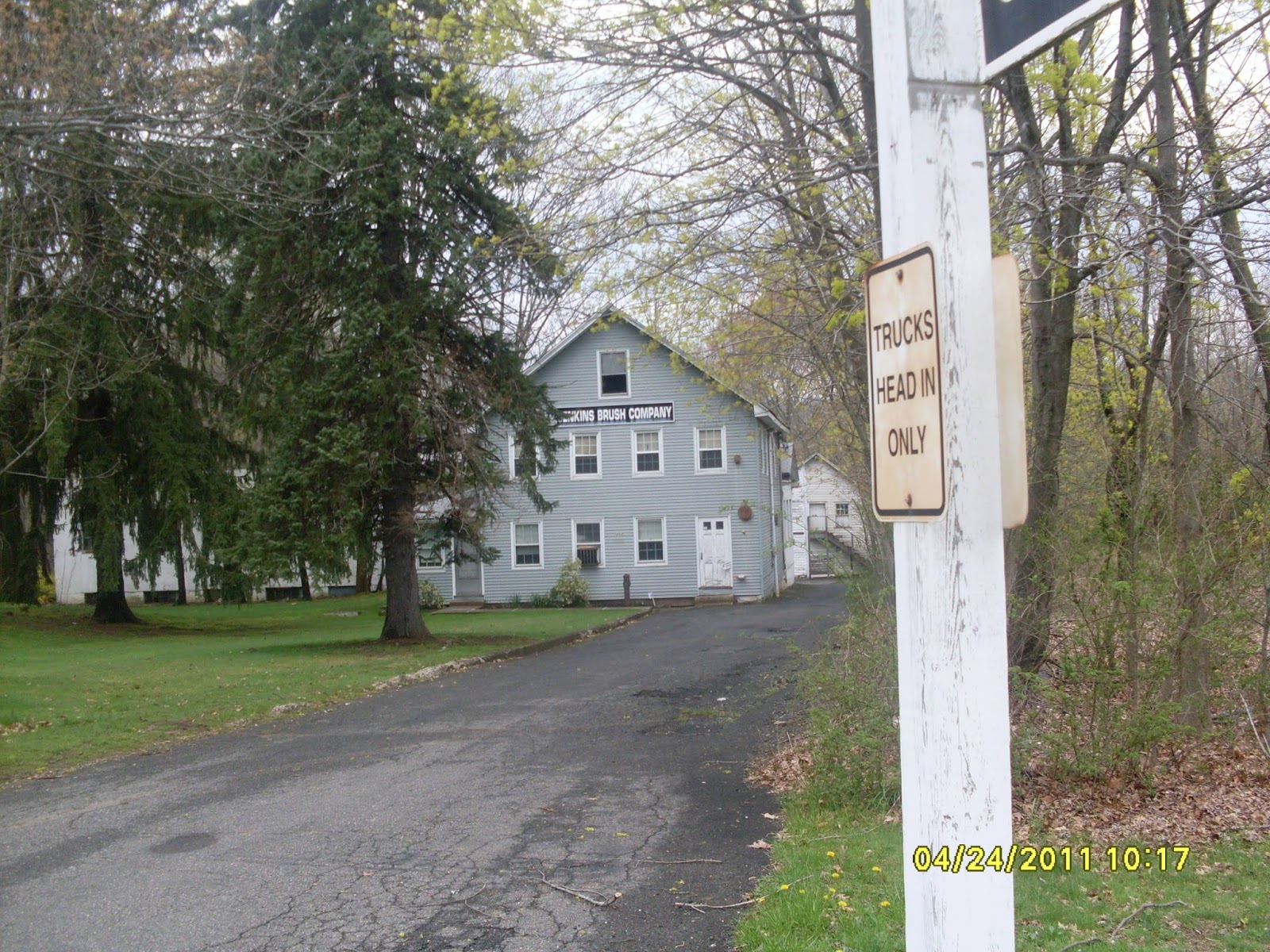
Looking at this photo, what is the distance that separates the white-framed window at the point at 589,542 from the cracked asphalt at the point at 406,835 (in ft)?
75.6

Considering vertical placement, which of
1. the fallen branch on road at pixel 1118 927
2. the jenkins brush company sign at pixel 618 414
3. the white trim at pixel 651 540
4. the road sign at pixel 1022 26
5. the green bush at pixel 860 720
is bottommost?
the fallen branch on road at pixel 1118 927

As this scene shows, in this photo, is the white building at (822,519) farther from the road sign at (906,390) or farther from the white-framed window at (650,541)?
the road sign at (906,390)

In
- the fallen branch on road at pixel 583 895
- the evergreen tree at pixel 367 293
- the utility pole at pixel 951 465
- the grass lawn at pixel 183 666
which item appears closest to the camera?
the utility pole at pixel 951 465

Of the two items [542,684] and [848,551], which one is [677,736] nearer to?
[848,551]

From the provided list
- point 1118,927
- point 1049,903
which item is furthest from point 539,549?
point 1118,927

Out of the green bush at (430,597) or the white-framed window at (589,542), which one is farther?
the white-framed window at (589,542)

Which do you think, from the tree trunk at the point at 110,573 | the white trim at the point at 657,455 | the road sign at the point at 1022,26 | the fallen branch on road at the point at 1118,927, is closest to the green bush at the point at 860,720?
the fallen branch on road at the point at 1118,927

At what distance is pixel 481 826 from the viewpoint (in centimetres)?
745

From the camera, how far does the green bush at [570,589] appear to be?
1393 inches

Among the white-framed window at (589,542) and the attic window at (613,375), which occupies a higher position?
the attic window at (613,375)

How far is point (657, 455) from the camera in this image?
3641 centimetres

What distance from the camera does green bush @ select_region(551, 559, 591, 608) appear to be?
35.4 meters

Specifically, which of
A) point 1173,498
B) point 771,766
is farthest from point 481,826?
point 1173,498

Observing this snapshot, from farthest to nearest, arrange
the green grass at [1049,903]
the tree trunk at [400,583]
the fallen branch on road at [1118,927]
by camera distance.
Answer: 1. the tree trunk at [400,583]
2. the green grass at [1049,903]
3. the fallen branch on road at [1118,927]
